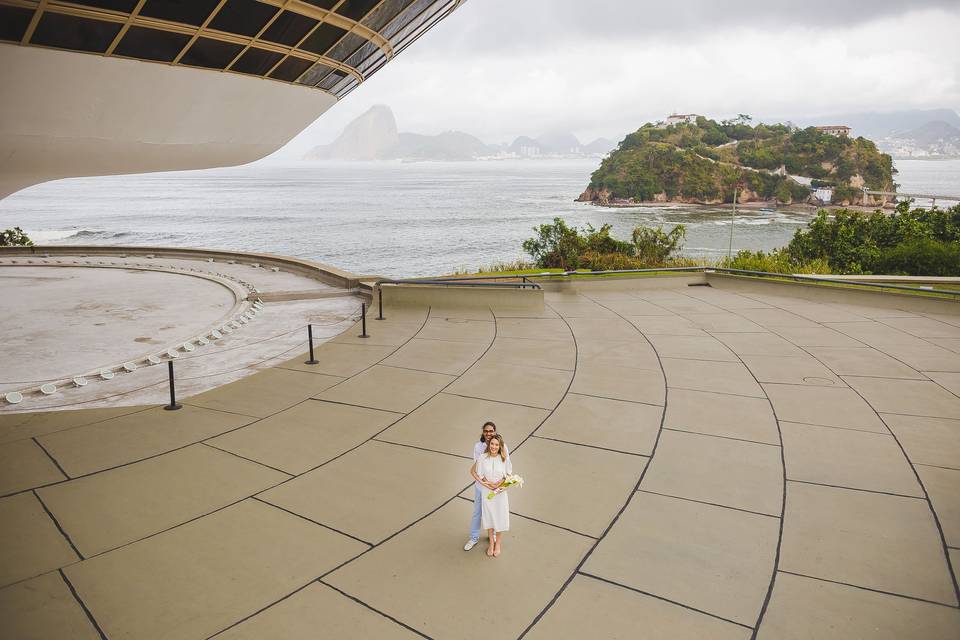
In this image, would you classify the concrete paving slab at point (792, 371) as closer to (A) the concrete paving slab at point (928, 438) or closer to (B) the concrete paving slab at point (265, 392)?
(A) the concrete paving slab at point (928, 438)

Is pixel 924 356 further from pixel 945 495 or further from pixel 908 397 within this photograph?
pixel 945 495

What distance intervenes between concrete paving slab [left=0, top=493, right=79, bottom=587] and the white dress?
3697 mm

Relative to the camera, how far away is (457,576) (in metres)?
4.88

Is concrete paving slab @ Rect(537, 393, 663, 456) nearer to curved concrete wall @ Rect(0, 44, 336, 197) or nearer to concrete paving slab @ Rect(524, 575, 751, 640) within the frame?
concrete paving slab @ Rect(524, 575, 751, 640)

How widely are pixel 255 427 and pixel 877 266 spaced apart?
104 feet

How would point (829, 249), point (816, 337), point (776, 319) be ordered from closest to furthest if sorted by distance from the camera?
point (816, 337)
point (776, 319)
point (829, 249)

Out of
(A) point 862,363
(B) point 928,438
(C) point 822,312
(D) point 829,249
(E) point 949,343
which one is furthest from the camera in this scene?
(D) point 829,249

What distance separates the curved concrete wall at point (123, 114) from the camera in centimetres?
1122

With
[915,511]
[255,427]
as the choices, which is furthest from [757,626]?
[255,427]

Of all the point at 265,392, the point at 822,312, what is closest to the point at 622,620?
the point at 265,392

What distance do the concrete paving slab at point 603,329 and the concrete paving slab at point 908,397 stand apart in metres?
4.32

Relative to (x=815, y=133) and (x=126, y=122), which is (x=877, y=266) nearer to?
(x=126, y=122)

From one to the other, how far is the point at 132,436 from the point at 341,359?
4007 millimetres

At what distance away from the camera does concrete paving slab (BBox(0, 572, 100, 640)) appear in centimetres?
421
